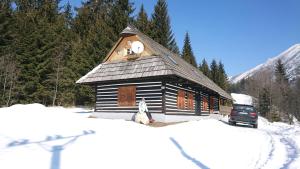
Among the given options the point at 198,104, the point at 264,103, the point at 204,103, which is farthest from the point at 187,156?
the point at 264,103

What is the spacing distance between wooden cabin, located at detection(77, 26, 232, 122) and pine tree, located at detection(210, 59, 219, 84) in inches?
2251

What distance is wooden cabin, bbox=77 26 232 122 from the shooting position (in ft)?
60.0

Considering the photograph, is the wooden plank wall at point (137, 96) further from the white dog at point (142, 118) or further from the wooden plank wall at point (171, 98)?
the white dog at point (142, 118)

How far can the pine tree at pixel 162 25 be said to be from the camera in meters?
48.1

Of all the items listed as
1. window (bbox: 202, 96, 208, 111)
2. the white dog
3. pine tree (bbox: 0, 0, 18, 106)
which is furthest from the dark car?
pine tree (bbox: 0, 0, 18, 106)

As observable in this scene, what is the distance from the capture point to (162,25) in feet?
162

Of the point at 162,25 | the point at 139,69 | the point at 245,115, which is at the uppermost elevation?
the point at 162,25

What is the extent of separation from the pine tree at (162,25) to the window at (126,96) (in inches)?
1113

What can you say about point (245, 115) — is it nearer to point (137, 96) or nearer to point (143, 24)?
point (137, 96)

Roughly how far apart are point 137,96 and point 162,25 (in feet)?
105

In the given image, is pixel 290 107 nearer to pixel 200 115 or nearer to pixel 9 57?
pixel 200 115

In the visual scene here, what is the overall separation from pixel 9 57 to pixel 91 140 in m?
27.0

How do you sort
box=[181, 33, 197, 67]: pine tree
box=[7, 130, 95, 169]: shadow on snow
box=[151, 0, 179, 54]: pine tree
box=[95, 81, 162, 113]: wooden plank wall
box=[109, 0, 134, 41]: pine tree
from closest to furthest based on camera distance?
box=[7, 130, 95, 169]: shadow on snow
box=[95, 81, 162, 113]: wooden plank wall
box=[109, 0, 134, 41]: pine tree
box=[151, 0, 179, 54]: pine tree
box=[181, 33, 197, 67]: pine tree

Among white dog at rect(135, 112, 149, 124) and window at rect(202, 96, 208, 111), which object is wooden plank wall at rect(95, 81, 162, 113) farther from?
window at rect(202, 96, 208, 111)
